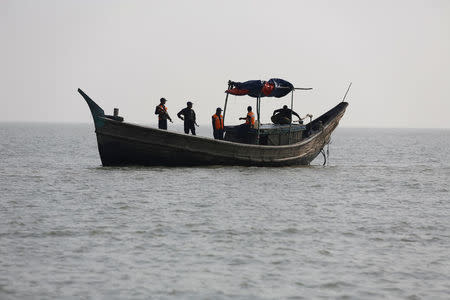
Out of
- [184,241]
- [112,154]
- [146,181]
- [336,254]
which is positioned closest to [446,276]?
[336,254]

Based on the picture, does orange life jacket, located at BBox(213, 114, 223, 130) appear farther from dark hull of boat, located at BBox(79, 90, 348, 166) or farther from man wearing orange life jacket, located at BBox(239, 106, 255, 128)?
dark hull of boat, located at BBox(79, 90, 348, 166)

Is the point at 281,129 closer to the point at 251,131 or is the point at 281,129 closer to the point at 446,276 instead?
the point at 251,131

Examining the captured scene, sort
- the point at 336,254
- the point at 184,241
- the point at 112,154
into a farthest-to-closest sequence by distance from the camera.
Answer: the point at 112,154, the point at 184,241, the point at 336,254

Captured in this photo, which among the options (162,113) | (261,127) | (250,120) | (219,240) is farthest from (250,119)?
(219,240)

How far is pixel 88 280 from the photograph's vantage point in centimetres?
791

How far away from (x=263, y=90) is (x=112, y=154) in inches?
220

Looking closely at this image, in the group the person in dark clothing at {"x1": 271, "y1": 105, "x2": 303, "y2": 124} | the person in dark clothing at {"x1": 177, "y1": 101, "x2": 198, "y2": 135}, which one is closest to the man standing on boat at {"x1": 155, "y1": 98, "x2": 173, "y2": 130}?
the person in dark clothing at {"x1": 177, "y1": 101, "x2": 198, "y2": 135}

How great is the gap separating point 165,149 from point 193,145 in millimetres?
935

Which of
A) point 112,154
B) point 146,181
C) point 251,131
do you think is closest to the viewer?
point 146,181

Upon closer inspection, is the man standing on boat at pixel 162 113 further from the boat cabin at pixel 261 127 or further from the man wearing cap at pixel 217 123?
the boat cabin at pixel 261 127

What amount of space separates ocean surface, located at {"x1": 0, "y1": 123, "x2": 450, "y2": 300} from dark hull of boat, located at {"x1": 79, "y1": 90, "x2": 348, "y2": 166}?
0.95 m

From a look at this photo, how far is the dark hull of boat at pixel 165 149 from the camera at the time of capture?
19.4 metres

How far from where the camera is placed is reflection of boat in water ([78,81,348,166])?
19406 millimetres

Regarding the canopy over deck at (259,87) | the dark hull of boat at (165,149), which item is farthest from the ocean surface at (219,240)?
the canopy over deck at (259,87)
